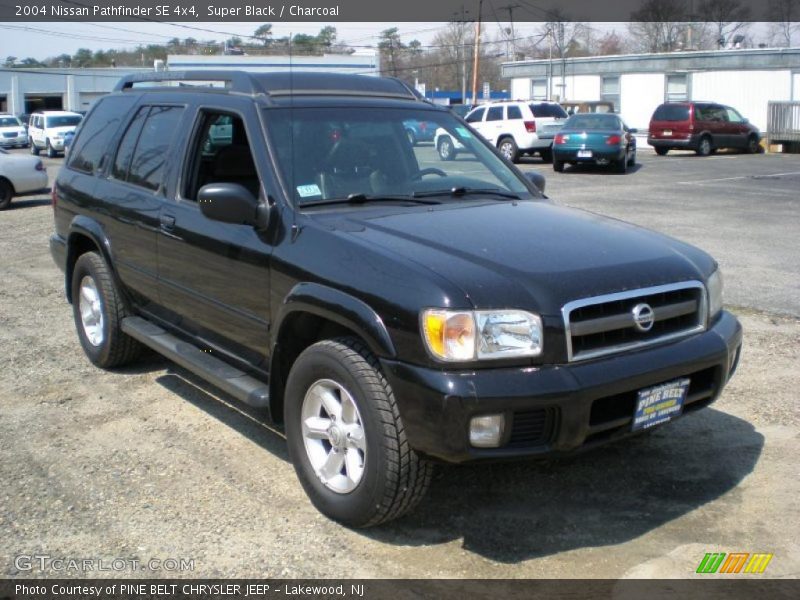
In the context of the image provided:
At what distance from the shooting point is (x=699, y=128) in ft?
98.0

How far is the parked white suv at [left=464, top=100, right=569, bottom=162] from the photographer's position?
2686cm

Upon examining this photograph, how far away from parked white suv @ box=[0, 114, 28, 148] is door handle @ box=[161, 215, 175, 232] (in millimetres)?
39628

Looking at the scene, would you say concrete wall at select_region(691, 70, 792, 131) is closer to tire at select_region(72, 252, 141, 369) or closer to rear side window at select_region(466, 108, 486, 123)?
rear side window at select_region(466, 108, 486, 123)

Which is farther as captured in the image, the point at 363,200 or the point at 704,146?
the point at 704,146

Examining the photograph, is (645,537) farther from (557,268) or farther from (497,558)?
(557,268)

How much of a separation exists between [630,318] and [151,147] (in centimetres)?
328

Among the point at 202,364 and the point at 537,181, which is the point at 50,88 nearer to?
the point at 537,181

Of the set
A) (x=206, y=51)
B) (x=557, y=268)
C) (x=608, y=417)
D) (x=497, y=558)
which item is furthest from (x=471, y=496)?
(x=206, y=51)

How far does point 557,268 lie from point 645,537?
1.22m

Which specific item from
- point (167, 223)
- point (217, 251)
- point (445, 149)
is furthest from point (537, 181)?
point (167, 223)

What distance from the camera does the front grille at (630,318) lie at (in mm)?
3641

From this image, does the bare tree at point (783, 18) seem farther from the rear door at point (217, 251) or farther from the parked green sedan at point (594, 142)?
the rear door at point (217, 251)

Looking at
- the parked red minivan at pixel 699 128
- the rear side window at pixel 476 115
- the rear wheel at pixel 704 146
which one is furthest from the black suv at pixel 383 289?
the rear wheel at pixel 704 146

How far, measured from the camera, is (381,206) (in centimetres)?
454
